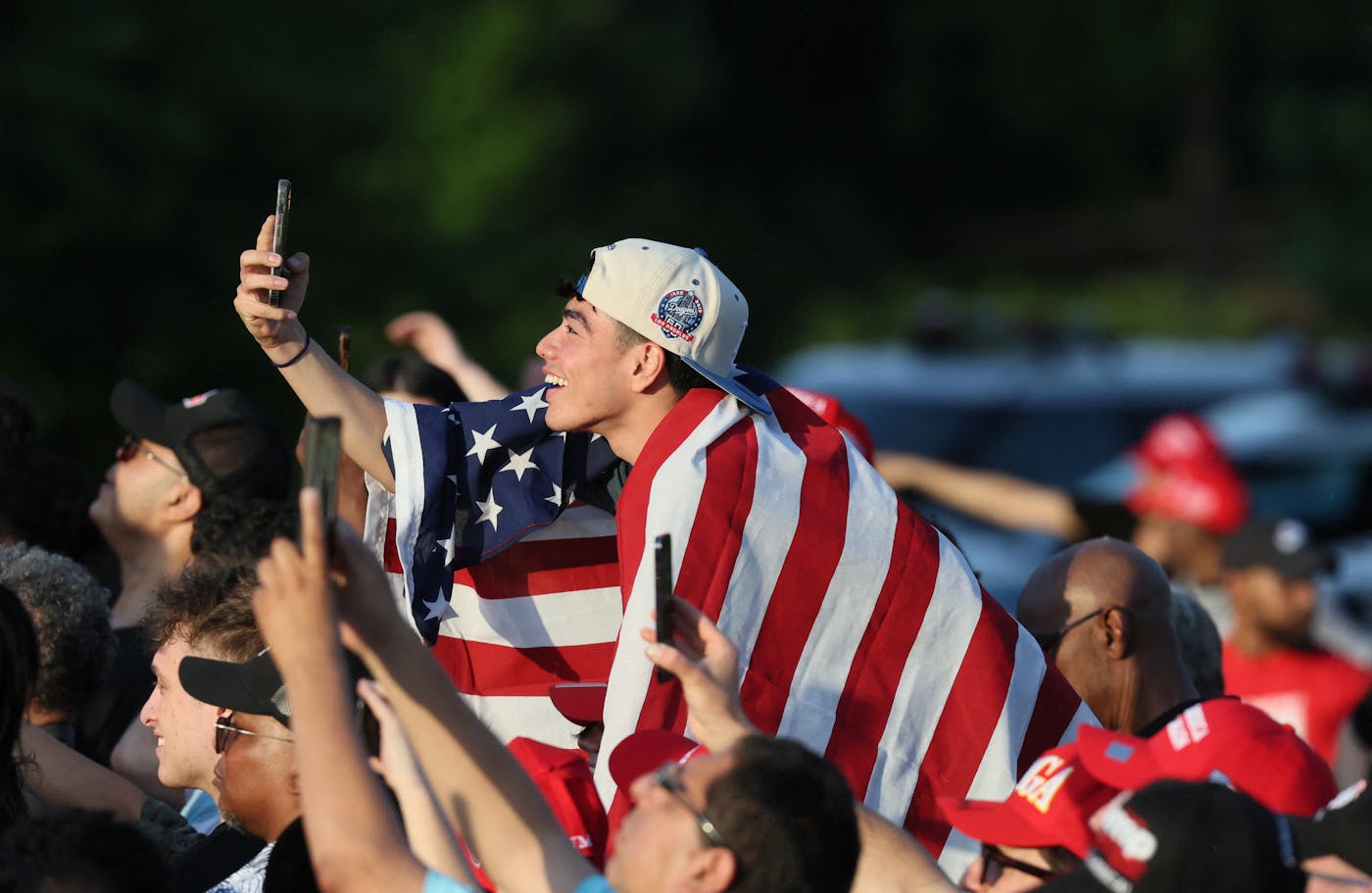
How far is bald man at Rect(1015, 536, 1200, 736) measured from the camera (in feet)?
14.5

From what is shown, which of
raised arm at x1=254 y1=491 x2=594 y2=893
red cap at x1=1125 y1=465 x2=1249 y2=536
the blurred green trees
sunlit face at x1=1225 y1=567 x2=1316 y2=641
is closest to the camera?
raised arm at x1=254 y1=491 x2=594 y2=893

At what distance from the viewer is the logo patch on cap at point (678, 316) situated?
161 inches

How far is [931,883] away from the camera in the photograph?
10.6 ft

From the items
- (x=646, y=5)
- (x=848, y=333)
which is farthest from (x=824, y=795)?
(x=646, y=5)

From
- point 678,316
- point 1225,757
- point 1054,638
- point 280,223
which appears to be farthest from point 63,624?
point 1225,757

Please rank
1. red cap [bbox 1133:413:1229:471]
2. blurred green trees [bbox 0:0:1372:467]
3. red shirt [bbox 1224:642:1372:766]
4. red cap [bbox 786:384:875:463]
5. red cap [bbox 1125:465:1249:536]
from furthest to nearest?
1. blurred green trees [bbox 0:0:1372:467]
2. red cap [bbox 1133:413:1229:471]
3. red cap [bbox 1125:465:1249:536]
4. red shirt [bbox 1224:642:1372:766]
5. red cap [bbox 786:384:875:463]

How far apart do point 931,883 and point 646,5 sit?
23.0 meters

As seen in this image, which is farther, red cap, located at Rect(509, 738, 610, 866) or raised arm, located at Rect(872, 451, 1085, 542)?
raised arm, located at Rect(872, 451, 1085, 542)

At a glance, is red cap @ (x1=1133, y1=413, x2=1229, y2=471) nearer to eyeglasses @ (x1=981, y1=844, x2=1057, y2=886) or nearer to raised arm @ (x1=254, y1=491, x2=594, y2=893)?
eyeglasses @ (x1=981, y1=844, x2=1057, y2=886)

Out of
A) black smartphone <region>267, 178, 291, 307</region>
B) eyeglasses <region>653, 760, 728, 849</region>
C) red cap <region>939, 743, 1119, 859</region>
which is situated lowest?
red cap <region>939, 743, 1119, 859</region>

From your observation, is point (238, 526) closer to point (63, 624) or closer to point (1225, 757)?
point (63, 624)

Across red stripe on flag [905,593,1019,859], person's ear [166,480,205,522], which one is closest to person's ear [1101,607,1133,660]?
red stripe on flag [905,593,1019,859]

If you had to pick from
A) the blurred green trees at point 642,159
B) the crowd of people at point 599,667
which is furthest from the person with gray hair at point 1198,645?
the blurred green trees at point 642,159

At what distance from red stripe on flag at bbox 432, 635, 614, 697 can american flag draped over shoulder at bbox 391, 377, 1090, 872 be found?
666mm
